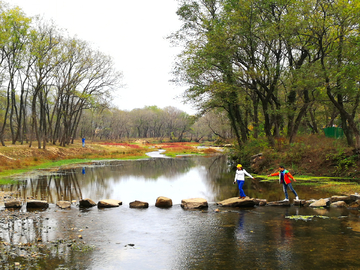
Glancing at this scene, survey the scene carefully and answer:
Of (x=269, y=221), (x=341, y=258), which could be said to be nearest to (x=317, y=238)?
(x=341, y=258)

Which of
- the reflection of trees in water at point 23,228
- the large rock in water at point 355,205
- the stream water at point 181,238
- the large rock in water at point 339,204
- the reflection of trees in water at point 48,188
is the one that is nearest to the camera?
the stream water at point 181,238

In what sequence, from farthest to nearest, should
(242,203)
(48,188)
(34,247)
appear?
1. (48,188)
2. (242,203)
3. (34,247)

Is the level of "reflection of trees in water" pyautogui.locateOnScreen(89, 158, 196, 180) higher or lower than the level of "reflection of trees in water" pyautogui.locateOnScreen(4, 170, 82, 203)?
lower

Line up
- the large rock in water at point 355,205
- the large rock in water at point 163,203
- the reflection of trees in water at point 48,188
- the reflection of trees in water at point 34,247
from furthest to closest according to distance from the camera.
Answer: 1. the reflection of trees in water at point 48,188
2. the large rock in water at point 163,203
3. the large rock in water at point 355,205
4. the reflection of trees in water at point 34,247

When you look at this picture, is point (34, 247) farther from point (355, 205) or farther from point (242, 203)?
point (355, 205)

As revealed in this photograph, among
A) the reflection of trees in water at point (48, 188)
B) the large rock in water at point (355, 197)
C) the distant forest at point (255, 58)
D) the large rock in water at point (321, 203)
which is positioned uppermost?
the distant forest at point (255, 58)

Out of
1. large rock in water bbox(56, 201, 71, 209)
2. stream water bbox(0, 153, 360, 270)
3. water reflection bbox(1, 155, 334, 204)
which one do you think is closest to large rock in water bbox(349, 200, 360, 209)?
stream water bbox(0, 153, 360, 270)

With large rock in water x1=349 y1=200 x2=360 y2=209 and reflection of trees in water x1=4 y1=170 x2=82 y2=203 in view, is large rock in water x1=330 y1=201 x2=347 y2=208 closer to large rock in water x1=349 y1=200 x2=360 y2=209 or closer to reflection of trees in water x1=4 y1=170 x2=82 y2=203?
large rock in water x1=349 y1=200 x2=360 y2=209

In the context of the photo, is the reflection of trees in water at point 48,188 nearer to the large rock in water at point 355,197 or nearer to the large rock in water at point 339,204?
the large rock in water at point 339,204

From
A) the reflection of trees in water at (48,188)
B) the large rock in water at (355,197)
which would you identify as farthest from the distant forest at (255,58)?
the reflection of trees in water at (48,188)

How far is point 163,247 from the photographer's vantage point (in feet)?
28.4

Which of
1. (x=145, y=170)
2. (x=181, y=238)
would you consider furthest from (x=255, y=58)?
(x=181, y=238)

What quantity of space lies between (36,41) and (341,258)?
1505 inches

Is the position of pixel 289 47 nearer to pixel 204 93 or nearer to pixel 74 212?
pixel 204 93
